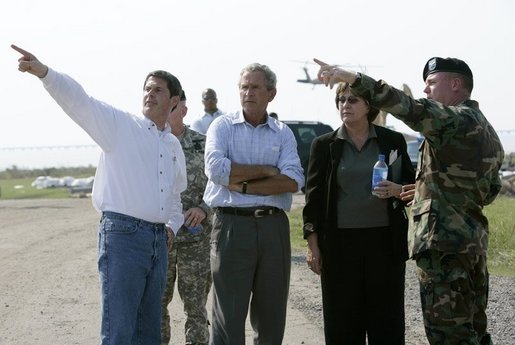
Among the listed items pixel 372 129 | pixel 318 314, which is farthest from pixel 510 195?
pixel 372 129

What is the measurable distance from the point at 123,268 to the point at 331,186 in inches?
69.7

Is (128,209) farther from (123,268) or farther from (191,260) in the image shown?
(191,260)

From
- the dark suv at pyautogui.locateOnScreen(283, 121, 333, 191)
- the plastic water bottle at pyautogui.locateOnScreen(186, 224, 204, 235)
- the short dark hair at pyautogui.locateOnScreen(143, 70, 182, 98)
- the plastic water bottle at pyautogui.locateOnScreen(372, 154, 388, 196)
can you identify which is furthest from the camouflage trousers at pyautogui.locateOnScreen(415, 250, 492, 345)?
the dark suv at pyautogui.locateOnScreen(283, 121, 333, 191)

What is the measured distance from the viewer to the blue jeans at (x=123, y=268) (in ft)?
17.3

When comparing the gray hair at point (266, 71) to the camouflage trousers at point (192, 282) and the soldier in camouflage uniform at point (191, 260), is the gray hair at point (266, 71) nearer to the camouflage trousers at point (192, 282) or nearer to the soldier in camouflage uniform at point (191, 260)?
the soldier in camouflage uniform at point (191, 260)

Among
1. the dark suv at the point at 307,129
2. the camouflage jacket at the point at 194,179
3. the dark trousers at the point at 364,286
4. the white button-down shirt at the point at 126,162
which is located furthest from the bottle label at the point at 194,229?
the dark suv at the point at 307,129

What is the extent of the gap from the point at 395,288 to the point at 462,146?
4.57 feet

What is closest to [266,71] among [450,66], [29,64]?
[450,66]

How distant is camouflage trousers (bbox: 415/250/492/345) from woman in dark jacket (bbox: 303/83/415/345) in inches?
28.6

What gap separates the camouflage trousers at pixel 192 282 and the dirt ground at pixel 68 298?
29.0 inches

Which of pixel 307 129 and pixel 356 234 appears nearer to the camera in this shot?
pixel 356 234

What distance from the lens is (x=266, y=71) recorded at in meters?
6.40

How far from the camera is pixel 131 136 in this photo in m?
5.46

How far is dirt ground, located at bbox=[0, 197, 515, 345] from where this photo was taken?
26.9ft
